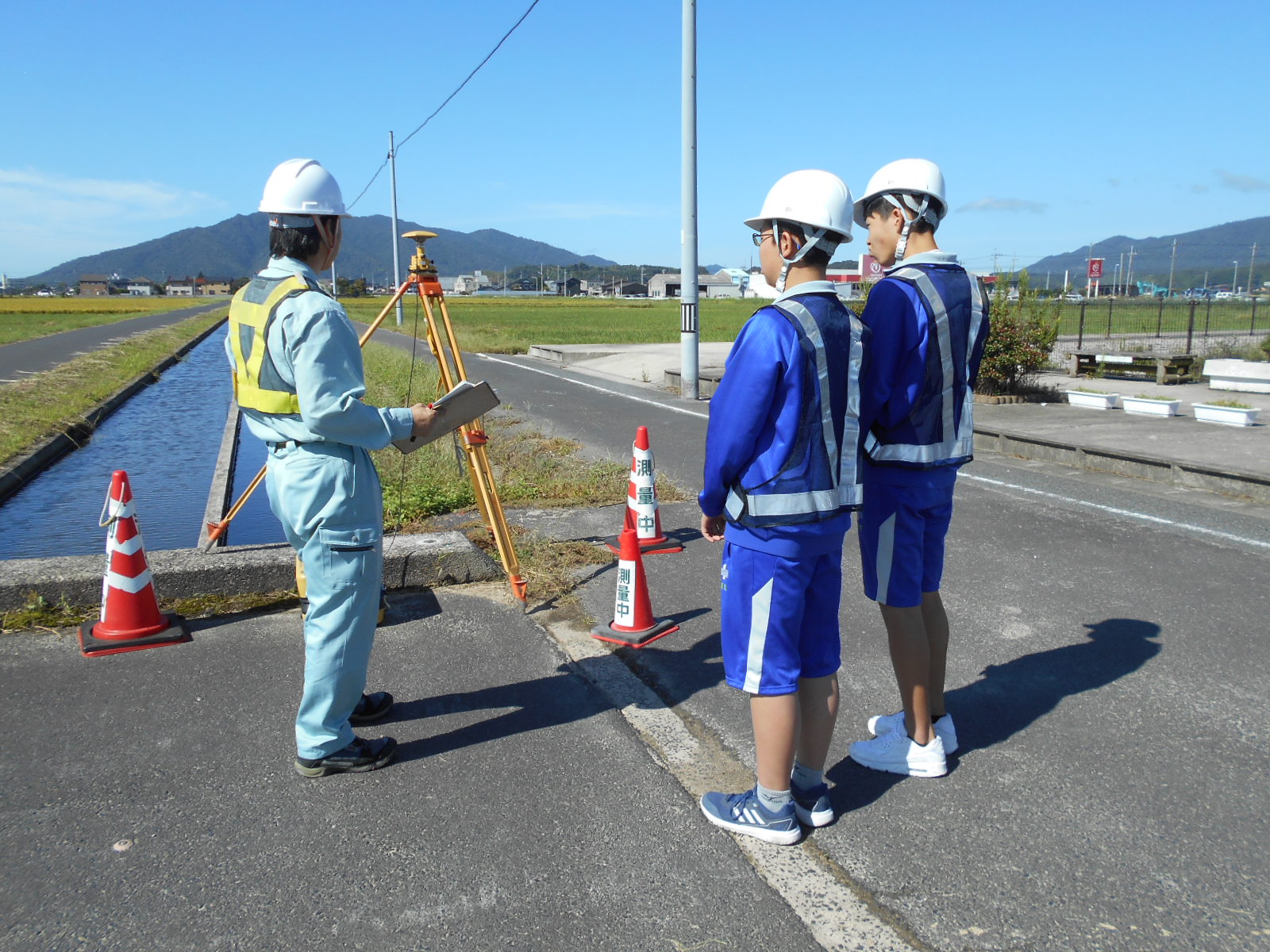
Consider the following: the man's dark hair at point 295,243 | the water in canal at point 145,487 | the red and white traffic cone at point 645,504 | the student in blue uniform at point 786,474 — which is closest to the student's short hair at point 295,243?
the man's dark hair at point 295,243

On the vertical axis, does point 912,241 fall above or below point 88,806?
above

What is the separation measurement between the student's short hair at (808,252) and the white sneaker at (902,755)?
1.70 m

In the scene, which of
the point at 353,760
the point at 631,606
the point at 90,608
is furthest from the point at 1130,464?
the point at 90,608

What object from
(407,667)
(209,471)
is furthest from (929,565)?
(209,471)

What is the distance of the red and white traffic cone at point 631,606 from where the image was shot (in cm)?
455

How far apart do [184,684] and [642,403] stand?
1184 centimetres

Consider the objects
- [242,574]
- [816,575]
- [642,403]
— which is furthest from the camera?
[642,403]

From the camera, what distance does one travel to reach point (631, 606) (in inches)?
181

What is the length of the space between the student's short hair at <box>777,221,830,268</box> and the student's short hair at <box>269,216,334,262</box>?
1601 millimetres

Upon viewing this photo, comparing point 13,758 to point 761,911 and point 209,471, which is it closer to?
point 761,911

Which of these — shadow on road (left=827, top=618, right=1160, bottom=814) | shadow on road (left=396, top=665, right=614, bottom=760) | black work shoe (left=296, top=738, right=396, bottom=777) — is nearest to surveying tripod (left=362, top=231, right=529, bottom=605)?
shadow on road (left=396, top=665, right=614, bottom=760)

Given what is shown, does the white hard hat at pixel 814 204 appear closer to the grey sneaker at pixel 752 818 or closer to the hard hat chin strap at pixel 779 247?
the hard hat chin strap at pixel 779 247

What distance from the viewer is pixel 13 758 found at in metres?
3.33

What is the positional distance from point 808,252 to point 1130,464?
736 centimetres
